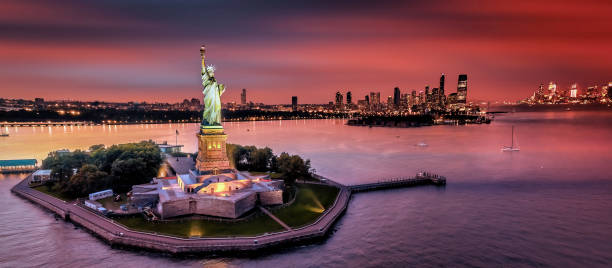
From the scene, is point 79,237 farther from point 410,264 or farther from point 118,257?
point 410,264

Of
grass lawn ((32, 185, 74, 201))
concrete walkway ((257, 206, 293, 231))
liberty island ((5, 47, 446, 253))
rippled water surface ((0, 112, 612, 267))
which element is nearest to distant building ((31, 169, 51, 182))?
liberty island ((5, 47, 446, 253))

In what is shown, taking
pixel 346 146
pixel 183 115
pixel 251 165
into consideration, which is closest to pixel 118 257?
pixel 251 165

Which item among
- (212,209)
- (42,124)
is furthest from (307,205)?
(42,124)

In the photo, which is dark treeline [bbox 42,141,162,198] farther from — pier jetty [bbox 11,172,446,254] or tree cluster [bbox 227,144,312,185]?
tree cluster [bbox 227,144,312,185]

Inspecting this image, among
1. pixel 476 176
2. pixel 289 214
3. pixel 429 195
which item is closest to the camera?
pixel 289 214

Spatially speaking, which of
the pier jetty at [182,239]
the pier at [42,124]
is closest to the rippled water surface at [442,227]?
the pier jetty at [182,239]

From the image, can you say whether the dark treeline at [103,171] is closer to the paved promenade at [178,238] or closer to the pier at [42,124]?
the paved promenade at [178,238]
